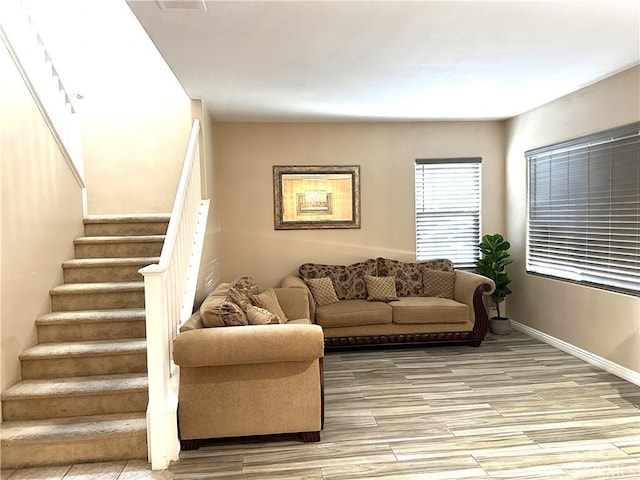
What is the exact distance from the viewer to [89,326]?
3.38 metres

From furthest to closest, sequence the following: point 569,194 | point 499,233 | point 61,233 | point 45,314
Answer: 1. point 499,233
2. point 569,194
3. point 61,233
4. point 45,314

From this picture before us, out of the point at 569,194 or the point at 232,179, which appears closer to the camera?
the point at 569,194

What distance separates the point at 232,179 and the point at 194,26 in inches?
113

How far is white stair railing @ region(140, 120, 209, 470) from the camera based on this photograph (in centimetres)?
265

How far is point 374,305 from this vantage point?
4.95 metres

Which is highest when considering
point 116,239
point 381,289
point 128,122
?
point 128,122

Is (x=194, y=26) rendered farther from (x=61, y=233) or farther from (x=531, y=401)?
(x=531, y=401)

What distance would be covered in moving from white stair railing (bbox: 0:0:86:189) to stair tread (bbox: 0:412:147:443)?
215 centimetres

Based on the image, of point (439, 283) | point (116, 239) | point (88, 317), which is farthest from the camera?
point (439, 283)

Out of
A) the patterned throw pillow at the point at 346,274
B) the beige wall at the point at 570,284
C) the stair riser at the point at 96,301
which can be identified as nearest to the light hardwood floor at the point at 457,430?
the beige wall at the point at 570,284

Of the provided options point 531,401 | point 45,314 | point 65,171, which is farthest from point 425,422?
point 65,171

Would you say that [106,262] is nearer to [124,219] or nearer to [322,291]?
[124,219]

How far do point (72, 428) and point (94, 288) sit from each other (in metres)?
1.14

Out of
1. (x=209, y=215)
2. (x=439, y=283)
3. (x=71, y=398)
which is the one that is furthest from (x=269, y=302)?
(x=439, y=283)
